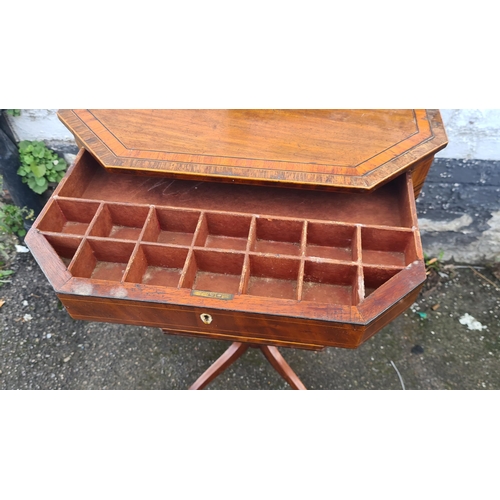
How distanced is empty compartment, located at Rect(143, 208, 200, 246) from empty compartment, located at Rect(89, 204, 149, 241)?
47 millimetres

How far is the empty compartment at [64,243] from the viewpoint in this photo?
48.2 inches

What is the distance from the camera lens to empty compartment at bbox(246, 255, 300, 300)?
1.19 meters

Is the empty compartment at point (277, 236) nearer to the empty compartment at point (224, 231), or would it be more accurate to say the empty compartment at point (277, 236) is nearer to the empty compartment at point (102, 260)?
the empty compartment at point (224, 231)

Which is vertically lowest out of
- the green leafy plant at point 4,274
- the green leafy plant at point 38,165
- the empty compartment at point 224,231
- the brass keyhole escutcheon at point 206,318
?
the green leafy plant at point 4,274

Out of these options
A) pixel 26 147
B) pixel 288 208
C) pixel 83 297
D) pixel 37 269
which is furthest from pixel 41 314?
pixel 288 208

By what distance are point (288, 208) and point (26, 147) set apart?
60.5 inches

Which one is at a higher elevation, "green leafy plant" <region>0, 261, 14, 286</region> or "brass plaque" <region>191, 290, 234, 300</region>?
"brass plaque" <region>191, 290, 234, 300</region>

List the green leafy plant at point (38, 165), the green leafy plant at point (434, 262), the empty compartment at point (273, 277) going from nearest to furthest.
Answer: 1. the empty compartment at point (273, 277)
2. the green leafy plant at point (38, 165)
3. the green leafy plant at point (434, 262)

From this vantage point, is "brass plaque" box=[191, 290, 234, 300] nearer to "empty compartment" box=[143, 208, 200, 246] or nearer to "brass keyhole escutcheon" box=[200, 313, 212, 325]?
"brass keyhole escutcheon" box=[200, 313, 212, 325]

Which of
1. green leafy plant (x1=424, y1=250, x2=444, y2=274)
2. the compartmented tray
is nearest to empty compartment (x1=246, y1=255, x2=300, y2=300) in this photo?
the compartmented tray

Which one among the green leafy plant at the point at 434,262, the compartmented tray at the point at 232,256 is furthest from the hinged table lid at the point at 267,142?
the green leafy plant at the point at 434,262

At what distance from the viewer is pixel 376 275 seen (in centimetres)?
117

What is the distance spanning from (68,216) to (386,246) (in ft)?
3.30

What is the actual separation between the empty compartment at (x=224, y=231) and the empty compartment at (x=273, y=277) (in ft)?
0.39
